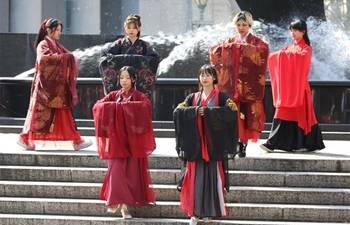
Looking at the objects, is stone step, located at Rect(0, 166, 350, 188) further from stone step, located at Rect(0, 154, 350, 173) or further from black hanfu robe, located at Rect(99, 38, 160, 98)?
black hanfu robe, located at Rect(99, 38, 160, 98)

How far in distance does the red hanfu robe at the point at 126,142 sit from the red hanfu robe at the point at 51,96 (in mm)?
2038

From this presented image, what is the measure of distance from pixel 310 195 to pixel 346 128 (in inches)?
172

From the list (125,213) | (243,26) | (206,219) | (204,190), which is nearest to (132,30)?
(243,26)

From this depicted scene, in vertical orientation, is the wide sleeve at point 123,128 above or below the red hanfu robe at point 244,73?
below

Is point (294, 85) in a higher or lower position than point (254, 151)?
higher

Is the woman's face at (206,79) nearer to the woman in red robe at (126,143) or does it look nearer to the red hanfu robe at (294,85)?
the woman in red robe at (126,143)

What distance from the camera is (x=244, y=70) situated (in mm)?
9758

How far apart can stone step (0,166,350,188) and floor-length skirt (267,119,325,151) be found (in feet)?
4.29

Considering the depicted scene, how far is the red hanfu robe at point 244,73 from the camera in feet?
31.9

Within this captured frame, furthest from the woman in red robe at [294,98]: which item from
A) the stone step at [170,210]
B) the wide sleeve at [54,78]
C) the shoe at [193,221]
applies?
the shoe at [193,221]

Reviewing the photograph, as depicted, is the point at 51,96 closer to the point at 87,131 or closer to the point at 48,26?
the point at 48,26

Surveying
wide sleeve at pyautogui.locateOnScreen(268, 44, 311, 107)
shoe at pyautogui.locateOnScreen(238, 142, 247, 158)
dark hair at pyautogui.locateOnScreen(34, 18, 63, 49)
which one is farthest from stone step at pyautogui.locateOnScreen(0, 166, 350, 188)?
dark hair at pyautogui.locateOnScreen(34, 18, 63, 49)

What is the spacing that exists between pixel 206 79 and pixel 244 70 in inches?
65.7

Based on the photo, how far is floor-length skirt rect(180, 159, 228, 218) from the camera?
26.4 feet
